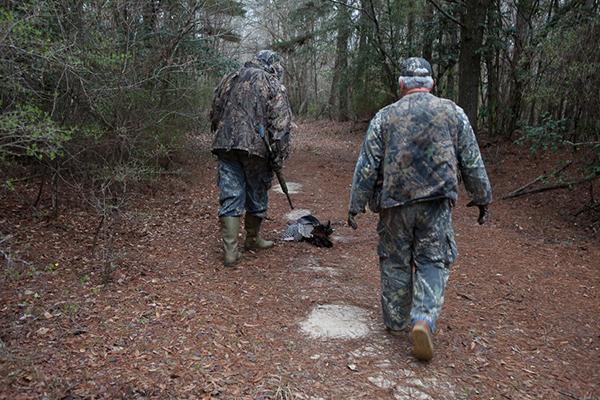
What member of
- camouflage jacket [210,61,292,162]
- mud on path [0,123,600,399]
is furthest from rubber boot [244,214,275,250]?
camouflage jacket [210,61,292,162]

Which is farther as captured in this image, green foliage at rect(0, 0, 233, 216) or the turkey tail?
the turkey tail

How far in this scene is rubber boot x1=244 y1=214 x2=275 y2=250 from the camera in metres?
4.85

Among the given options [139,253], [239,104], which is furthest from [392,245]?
[139,253]

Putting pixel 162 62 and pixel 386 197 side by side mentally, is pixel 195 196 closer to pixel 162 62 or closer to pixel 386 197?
pixel 162 62

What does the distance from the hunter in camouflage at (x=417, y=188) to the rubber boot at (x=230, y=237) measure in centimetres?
171

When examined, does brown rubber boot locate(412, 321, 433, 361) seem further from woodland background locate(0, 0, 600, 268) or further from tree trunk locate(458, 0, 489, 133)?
tree trunk locate(458, 0, 489, 133)

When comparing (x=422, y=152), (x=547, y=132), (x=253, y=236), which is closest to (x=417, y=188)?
(x=422, y=152)

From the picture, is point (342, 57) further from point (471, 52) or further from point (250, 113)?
point (250, 113)

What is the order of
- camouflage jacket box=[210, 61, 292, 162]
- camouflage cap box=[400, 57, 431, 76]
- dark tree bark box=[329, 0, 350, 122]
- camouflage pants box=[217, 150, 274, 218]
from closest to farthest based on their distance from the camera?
camouflage cap box=[400, 57, 431, 76] < camouflage jacket box=[210, 61, 292, 162] < camouflage pants box=[217, 150, 274, 218] < dark tree bark box=[329, 0, 350, 122]

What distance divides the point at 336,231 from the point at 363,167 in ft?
10.1

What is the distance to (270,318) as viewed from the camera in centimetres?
345

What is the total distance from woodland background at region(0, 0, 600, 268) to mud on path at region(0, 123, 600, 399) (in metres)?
0.54

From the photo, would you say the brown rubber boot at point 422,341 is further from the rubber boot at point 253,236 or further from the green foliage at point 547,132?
the green foliage at point 547,132

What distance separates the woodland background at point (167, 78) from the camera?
3.60 metres
